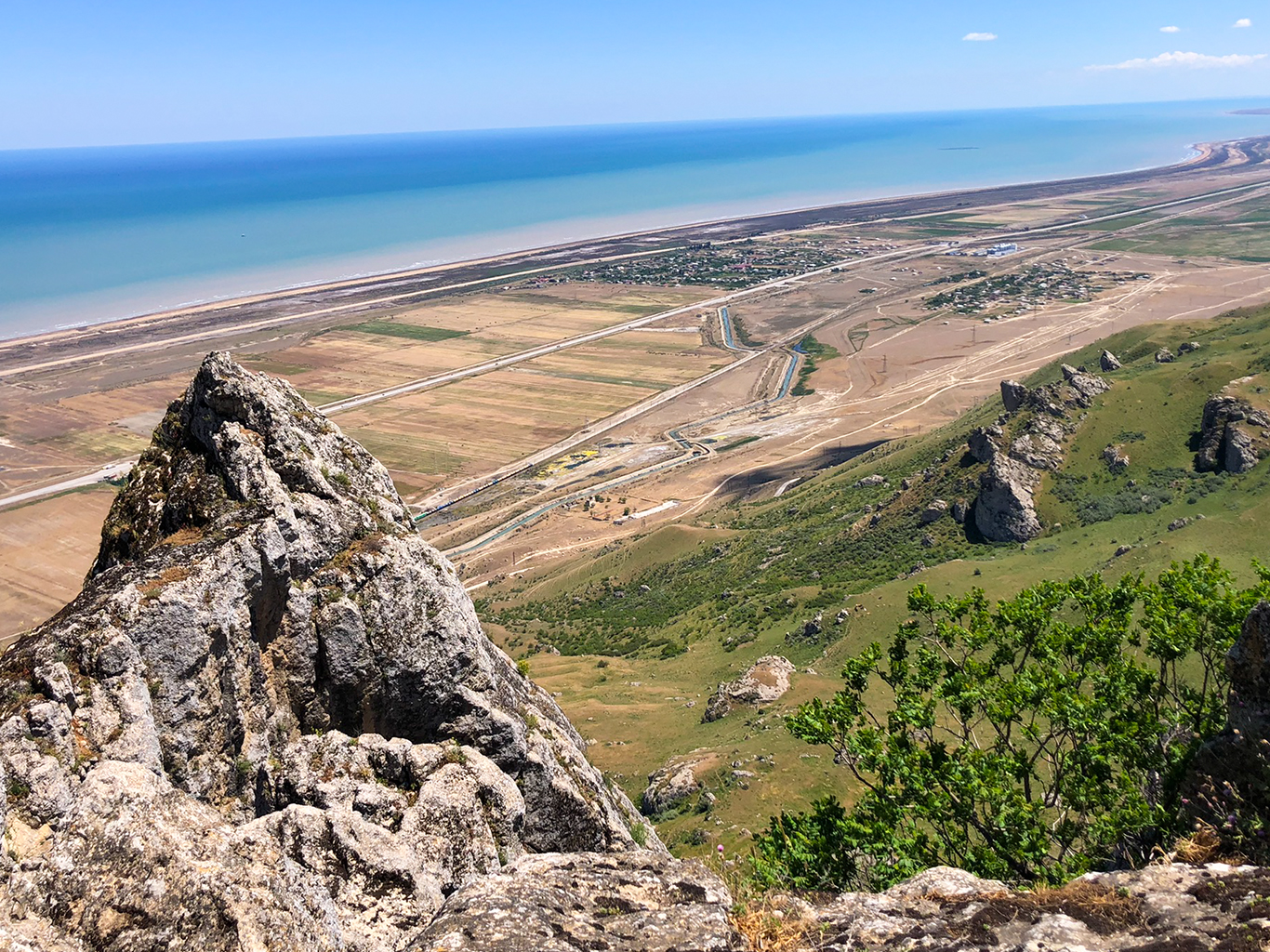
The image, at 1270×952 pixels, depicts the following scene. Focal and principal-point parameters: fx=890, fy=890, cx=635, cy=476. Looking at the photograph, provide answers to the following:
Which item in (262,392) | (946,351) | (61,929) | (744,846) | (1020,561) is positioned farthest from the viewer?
(946,351)

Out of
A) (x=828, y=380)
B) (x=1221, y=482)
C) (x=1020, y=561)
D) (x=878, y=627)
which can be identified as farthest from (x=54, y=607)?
(x=828, y=380)

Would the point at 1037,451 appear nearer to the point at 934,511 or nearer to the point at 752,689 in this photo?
the point at 934,511

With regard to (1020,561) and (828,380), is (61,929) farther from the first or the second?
(828,380)

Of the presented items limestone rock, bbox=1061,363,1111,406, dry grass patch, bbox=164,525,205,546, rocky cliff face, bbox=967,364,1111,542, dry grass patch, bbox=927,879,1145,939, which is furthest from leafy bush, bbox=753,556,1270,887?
limestone rock, bbox=1061,363,1111,406

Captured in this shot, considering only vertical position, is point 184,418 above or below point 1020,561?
above

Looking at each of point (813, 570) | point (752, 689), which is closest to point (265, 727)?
point (752, 689)
